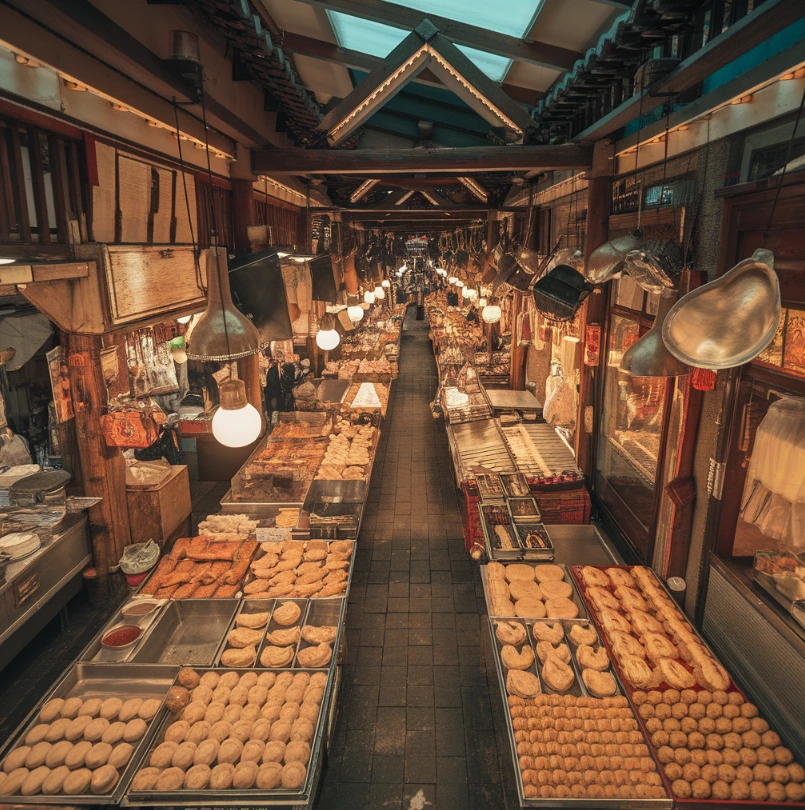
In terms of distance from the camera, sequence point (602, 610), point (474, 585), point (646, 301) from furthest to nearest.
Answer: point (474, 585) < point (646, 301) < point (602, 610)

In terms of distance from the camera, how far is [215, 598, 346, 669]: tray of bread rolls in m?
4.71

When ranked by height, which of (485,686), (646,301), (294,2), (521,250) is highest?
(294,2)

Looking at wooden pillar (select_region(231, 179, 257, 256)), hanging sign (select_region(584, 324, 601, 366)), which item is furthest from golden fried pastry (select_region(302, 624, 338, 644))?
hanging sign (select_region(584, 324, 601, 366))

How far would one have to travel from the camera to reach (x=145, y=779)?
11.8ft

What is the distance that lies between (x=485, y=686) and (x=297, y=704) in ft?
7.22

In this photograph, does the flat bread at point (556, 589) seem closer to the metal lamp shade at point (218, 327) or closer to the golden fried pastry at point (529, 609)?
the golden fried pastry at point (529, 609)

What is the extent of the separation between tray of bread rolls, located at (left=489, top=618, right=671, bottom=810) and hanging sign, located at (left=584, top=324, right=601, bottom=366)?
142 inches

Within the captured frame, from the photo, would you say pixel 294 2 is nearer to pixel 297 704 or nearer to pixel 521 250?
pixel 521 250

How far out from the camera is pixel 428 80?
750 cm

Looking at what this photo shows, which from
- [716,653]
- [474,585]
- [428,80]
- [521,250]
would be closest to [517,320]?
[521,250]

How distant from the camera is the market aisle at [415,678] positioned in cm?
458

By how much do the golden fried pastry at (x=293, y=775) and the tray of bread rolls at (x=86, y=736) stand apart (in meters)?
1.01

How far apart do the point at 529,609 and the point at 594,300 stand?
13.4 feet

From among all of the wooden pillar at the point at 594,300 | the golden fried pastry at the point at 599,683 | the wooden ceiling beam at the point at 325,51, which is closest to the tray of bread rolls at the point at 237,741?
the golden fried pastry at the point at 599,683
